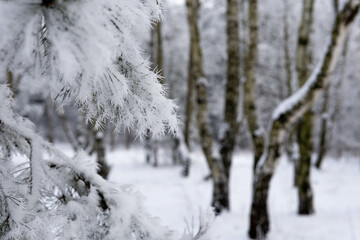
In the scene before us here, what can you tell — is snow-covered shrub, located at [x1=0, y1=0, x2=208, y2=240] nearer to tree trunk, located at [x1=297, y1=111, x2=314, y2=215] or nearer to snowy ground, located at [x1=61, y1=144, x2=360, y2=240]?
snowy ground, located at [x1=61, y1=144, x2=360, y2=240]

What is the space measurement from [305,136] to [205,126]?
2.15 meters

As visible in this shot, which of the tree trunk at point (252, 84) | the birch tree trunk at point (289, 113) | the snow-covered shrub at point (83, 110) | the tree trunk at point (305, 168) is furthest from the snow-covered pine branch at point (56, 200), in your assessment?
the tree trunk at point (305, 168)

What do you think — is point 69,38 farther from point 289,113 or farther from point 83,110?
point 289,113

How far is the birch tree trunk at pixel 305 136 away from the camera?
20.1 feet

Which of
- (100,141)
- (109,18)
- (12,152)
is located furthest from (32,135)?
(100,141)

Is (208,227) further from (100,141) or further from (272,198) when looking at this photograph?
(272,198)

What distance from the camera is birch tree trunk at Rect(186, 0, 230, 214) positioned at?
6.05 m

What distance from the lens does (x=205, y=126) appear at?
659cm

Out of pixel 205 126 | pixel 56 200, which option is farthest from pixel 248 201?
pixel 56 200

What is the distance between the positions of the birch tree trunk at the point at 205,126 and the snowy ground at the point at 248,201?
0.36 m

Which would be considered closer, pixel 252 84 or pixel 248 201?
pixel 252 84

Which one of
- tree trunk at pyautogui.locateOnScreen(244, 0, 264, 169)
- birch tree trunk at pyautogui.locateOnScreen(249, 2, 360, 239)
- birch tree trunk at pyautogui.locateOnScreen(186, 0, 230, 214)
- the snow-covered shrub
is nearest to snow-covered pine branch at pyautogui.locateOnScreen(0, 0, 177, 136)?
the snow-covered shrub

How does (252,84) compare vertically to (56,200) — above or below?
above

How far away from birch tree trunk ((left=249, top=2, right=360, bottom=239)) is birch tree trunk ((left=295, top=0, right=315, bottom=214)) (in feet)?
6.19
